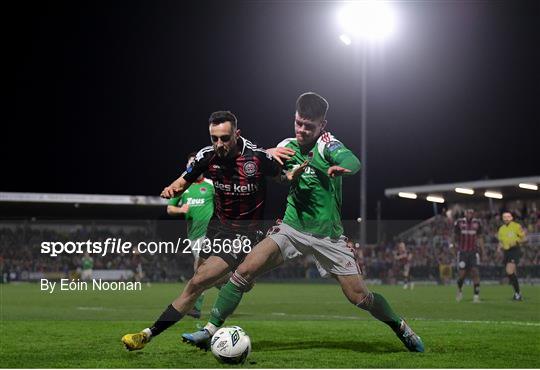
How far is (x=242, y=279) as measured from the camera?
751 centimetres

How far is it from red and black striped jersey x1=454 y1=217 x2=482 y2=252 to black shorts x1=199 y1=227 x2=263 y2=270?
1103 centimetres

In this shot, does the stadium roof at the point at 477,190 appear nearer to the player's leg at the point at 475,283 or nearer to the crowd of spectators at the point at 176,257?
the crowd of spectators at the point at 176,257

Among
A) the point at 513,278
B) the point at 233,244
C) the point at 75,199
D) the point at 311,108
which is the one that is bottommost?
the point at 233,244

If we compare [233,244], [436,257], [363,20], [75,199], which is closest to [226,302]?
[233,244]

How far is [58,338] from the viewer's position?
9250 mm

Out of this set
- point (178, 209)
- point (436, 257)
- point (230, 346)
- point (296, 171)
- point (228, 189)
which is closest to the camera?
point (230, 346)

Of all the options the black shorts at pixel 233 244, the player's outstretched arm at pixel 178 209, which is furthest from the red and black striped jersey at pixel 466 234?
the black shorts at pixel 233 244

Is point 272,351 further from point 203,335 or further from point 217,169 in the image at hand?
point 217,169

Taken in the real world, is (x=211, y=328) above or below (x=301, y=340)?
above

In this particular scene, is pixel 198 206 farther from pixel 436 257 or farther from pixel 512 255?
pixel 436 257

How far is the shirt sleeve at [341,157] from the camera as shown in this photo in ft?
22.9

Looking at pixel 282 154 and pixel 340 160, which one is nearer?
pixel 340 160

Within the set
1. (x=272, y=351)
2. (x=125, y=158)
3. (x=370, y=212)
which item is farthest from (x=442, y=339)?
(x=370, y=212)

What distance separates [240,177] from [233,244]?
674mm
